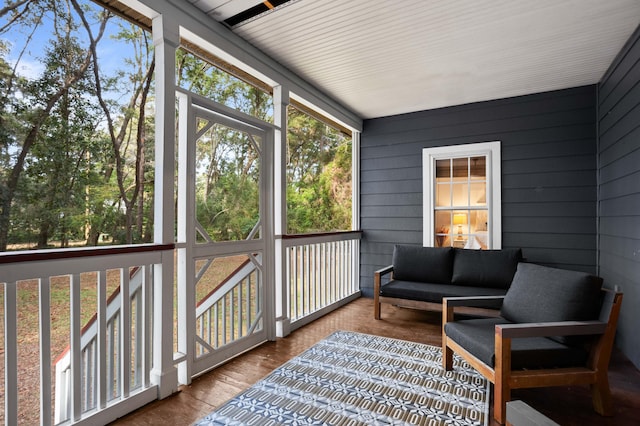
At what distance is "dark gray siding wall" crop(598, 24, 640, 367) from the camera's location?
9.01 ft

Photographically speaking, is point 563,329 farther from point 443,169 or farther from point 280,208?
point 443,169

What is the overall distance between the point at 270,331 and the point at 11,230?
8.33 feet

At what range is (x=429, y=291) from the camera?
12.2 ft

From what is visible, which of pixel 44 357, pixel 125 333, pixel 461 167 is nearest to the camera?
pixel 44 357

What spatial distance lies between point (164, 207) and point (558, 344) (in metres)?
2.77

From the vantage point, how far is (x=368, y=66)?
11.5ft

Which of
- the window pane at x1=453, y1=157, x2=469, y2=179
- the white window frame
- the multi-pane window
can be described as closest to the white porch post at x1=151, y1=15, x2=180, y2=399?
the white window frame

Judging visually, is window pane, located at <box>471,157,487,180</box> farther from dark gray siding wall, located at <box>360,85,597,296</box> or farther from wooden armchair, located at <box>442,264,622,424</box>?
wooden armchair, located at <box>442,264,622,424</box>

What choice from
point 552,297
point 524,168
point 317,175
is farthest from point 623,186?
point 317,175

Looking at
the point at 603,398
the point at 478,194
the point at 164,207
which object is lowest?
the point at 603,398

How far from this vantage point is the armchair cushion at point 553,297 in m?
2.10

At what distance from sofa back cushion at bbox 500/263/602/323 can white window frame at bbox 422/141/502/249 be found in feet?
6.09

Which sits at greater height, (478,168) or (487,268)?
(478,168)

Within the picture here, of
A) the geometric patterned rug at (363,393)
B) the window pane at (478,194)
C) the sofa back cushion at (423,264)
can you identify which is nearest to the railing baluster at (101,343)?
the geometric patterned rug at (363,393)
